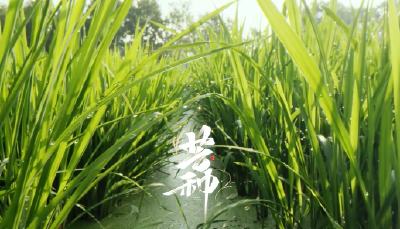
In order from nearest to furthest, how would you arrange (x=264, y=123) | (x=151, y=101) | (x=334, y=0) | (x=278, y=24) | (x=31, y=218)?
(x=278, y=24)
(x=31, y=218)
(x=334, y=0)
(x=264, y=123)
(x=151, y=101)

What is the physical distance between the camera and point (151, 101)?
4.00 feet

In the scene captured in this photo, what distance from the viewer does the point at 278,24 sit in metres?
0.36

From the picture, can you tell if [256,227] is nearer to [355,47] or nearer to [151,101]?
[355,47]

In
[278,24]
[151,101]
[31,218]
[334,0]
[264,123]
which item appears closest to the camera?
[278,24]

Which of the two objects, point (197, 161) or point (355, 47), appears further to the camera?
point (197, 161)

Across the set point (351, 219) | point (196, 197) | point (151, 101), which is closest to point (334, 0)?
point (351, 219)

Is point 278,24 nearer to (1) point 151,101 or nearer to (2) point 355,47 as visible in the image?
(2) point 355,47

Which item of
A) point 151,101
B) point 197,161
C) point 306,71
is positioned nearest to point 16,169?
point 197,161

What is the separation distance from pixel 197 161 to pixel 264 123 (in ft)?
0.79

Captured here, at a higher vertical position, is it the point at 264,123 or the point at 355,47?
the point at 355,47

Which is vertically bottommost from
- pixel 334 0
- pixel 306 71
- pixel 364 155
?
pixel 364 155

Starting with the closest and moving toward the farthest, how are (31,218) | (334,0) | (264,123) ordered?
(31,218) → (334,0) → (264,123)

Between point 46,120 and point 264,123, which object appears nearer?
point 46,120

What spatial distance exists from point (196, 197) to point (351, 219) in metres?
0.46
